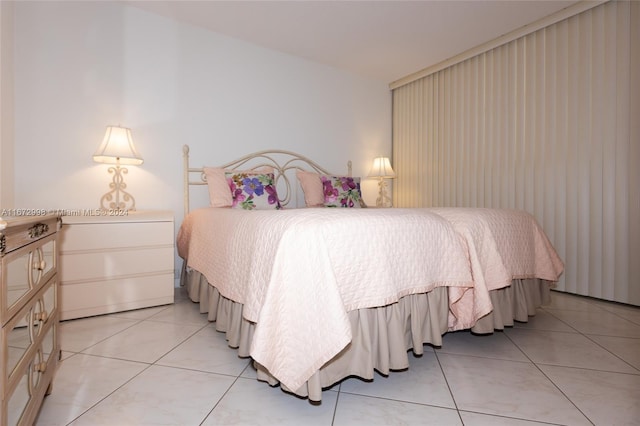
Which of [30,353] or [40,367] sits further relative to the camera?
[40,367]

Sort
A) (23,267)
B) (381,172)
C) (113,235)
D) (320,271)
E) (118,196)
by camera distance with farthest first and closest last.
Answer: (381,172) < (118,196) < (113,235) < (320,271) < (23,267)

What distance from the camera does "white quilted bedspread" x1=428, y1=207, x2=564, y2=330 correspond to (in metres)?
1.53

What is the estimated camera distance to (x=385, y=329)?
1281mm

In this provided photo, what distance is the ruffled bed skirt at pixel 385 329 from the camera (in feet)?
3.97

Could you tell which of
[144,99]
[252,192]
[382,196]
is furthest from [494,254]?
[144,99]

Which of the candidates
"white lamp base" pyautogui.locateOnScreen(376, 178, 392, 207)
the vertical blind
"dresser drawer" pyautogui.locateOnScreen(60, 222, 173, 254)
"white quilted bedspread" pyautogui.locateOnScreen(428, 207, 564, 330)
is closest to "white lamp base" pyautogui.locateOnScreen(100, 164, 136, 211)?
"dresser drawer" pyautogui.locateOnScreen(60, 222, 173, 254)

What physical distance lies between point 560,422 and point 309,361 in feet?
2.80

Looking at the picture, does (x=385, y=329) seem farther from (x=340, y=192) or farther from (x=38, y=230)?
(x=340, y=192)

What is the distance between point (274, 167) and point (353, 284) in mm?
2267

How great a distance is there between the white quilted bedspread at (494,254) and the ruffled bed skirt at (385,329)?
90mm

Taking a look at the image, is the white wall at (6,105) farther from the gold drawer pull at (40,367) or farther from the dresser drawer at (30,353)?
the gold drawer pull at (40,367)

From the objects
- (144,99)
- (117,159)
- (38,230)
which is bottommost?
(38,230)

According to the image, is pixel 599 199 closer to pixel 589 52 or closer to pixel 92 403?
pixel 589 52

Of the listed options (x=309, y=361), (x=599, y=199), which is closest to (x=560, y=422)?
(x=309, y=361)
